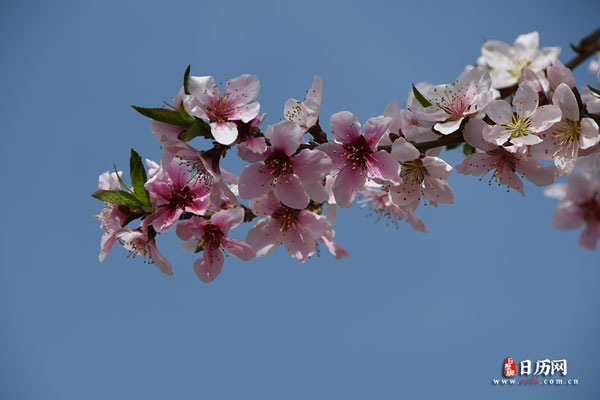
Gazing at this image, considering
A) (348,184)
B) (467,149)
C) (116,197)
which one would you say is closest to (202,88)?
(116,197)

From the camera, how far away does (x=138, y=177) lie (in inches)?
81.2

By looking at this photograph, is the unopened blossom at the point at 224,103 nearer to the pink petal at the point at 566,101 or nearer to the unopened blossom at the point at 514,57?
the pink petal at the point at 566,101

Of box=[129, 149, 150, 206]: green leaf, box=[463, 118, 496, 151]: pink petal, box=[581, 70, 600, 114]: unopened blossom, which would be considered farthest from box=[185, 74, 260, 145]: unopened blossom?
box=[581, 70, 600, 114]: unopened blossom

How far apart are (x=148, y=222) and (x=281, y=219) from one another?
0.77 metres

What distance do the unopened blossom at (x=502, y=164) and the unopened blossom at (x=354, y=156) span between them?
0.42 meters

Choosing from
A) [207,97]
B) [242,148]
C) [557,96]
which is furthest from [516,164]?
[207,97]

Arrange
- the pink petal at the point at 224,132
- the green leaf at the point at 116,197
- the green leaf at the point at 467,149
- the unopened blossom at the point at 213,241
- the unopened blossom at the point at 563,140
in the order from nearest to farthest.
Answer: the pink petal at the point at 224,132
the unopened blossom at the point at 563,140
the green leaf at the point at 116,197
the unopened blossom at the point at 213,241
the green leaf at the point at 467,149

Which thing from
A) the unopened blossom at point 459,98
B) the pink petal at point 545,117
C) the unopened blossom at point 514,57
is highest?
the unopened blossom at point 514,57

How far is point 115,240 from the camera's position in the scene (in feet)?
7.16

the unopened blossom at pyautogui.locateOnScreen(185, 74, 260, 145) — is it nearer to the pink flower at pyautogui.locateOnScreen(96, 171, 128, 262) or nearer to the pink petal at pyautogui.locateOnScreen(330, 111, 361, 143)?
the pink petal at pyautogui.locateOnScreen(330, 111, 361, 143)

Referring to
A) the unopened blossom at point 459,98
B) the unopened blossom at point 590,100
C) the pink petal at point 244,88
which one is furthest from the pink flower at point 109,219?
the unopened blossom at point 590,100

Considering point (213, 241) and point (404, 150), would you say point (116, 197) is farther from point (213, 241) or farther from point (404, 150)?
point (404, 150)

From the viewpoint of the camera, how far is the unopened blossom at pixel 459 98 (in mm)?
1955

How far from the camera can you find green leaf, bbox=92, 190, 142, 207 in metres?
2.03
